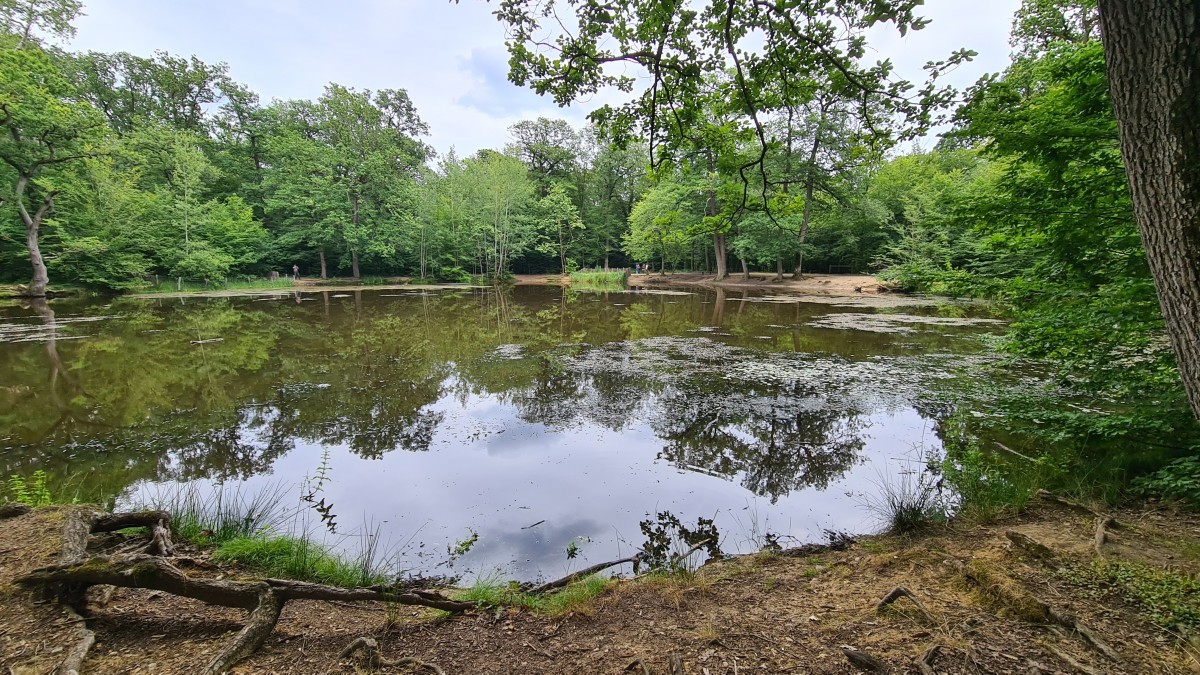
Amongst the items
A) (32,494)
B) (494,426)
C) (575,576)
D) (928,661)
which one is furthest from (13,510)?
(928,661)

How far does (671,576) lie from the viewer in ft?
10.2

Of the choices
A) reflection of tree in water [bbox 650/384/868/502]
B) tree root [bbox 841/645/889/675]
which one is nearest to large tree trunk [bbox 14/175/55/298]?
reflection of tree in water [bbox 650/384/868/502]

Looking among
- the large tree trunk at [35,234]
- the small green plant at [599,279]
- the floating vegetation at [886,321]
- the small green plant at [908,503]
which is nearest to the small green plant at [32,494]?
the small green plant at [908,503]

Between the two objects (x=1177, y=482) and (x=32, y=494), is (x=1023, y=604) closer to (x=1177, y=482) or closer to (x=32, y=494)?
(x=1177, y=482)

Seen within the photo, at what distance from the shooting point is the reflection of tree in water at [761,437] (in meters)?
4.96

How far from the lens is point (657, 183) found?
24094mm

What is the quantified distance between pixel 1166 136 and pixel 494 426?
6146 mm

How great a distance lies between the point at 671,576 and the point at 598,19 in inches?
181

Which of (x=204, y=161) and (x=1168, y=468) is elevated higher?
(x=204, y=161)

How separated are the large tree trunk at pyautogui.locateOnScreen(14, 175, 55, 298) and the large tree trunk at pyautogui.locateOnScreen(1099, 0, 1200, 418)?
29931mm

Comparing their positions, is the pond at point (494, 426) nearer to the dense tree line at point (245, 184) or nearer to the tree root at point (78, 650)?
the tree root at point (78, 650)

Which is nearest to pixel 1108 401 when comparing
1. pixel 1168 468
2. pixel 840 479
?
pixel 1168 468

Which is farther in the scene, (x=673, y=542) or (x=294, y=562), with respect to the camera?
(x=673, y=542)

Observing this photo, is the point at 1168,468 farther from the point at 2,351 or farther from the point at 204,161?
the point at 204,161
